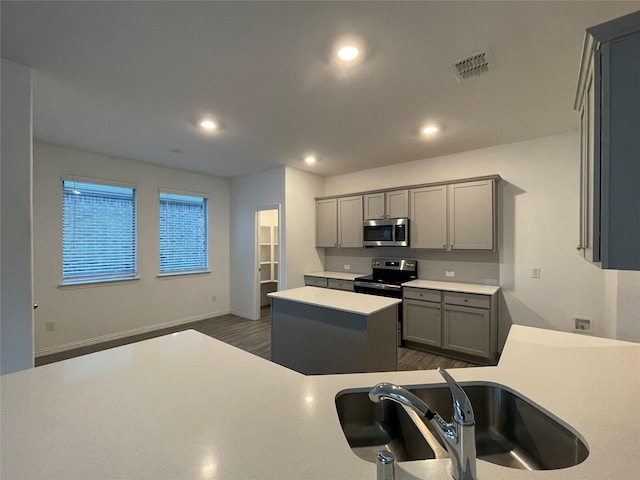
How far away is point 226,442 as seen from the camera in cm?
77

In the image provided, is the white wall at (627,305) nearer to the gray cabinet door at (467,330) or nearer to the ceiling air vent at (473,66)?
the gray cabinet door at (467,330)

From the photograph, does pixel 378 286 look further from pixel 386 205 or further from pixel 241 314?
pixel 241 314

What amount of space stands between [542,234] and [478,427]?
10.4 ft

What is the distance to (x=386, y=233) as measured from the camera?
4.22 m

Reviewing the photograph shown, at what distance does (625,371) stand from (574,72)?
206cm

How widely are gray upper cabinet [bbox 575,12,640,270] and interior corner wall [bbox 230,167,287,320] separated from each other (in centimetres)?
406

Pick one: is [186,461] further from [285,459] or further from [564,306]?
[564,306]

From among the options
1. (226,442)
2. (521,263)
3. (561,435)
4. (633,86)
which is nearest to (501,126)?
(521,263)

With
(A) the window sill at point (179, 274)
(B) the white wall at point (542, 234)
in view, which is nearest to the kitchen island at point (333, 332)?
(B) the white wall at point (542, 234)

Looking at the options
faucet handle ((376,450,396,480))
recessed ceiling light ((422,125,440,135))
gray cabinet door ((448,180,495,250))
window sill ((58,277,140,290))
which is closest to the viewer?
Result: faucet handle ((376,450,396,480))

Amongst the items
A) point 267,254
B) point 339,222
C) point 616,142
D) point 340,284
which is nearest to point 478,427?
point 616,142

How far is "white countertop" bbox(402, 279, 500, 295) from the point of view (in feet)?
10.8

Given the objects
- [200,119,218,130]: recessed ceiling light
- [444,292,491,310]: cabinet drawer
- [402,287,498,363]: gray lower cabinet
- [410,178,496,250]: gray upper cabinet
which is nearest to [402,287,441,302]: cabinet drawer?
[402,287,498,363]: gray lower cabinet

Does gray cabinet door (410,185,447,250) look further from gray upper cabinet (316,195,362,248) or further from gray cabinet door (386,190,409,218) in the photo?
gray upper cabinet (316,195,362,248)
